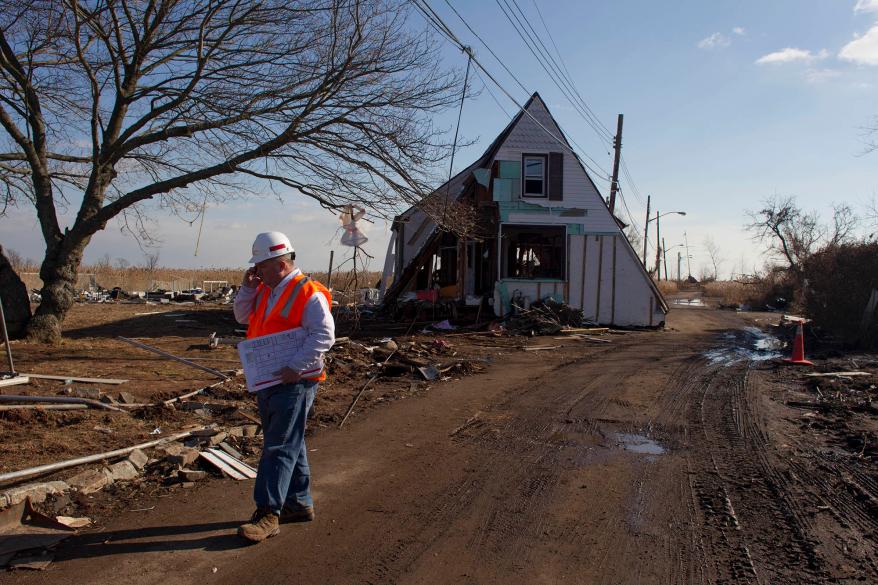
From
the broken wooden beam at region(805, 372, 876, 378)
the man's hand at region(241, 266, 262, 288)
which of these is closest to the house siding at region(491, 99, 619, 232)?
the broken wooden beam at region(805, 372, 876, 378)

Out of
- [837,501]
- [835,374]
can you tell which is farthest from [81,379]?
[835,374]

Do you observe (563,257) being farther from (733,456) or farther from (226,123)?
(733,456)

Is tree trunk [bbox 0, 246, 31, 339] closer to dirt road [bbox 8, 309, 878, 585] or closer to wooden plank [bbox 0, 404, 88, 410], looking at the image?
wooden plank [bbox 0, 404, 88, 410]

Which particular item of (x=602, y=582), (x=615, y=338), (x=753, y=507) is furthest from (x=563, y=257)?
(x=602, y=582)

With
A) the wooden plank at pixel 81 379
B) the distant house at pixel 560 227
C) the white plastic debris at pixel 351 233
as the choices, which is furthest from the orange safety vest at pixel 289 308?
the distant house at pixel 560 227

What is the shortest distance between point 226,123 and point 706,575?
11.0 meters

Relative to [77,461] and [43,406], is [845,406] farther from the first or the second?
[43,406]

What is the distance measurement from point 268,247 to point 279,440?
1317mm

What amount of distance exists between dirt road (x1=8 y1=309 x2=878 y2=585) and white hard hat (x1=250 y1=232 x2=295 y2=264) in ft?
6.23

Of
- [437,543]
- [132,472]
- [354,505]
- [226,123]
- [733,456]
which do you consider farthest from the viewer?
[226,123]

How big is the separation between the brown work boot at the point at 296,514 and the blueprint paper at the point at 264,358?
0.93m

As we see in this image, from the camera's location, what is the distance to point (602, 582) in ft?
12.8

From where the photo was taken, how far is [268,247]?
15.0ft

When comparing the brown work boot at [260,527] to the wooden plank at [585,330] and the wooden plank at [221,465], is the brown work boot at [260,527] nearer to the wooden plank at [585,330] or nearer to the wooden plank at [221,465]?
the wooden plank at [221,465]
